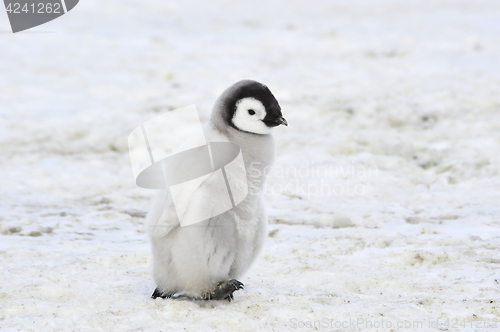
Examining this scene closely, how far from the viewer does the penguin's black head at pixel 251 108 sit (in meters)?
2.79

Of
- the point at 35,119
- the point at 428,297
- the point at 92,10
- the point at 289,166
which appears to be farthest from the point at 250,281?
the point at 92,10

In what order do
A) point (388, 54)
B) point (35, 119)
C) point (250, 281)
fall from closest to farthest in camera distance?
point (250, 281)
point (35, 119)
point (388, 54)

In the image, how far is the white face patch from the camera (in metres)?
2.79

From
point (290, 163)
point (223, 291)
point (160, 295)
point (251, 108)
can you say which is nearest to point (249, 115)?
point (251, 108)

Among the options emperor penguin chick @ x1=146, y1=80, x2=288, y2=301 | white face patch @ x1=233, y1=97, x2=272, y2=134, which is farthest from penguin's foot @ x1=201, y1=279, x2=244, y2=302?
white face patch @ x1=233, y1=97, x2=272, y2=134

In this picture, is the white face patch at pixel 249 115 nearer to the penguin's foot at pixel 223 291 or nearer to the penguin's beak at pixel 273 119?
the penguin's beak at pixel 273 119

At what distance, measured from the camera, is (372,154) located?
5.81 metres

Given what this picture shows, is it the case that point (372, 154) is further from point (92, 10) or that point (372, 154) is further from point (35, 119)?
point (92, 10)

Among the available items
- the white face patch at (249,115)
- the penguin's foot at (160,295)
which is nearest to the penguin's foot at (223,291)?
the penguin's foot at (160,295)

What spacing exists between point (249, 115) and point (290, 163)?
2.88 metres

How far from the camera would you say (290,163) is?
5.64 metres

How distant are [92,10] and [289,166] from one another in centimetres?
774

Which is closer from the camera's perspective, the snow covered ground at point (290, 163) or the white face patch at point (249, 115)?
the snow covered ground at point (290, 163)

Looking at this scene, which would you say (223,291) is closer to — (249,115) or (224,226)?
(224,226)
